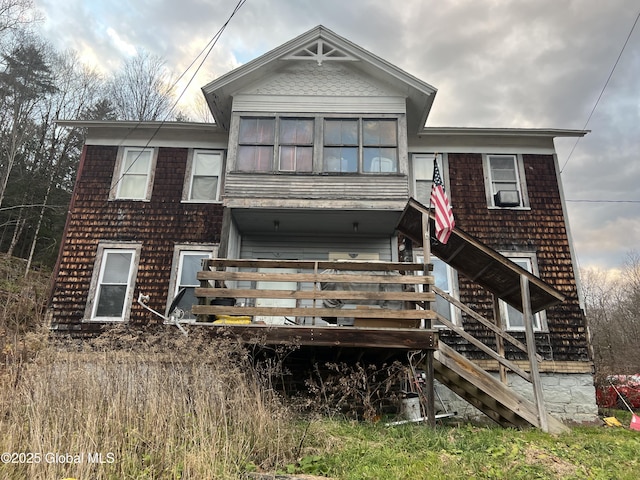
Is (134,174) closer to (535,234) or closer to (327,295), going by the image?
(327,295)

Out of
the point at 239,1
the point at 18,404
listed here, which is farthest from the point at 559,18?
the point at 18,404

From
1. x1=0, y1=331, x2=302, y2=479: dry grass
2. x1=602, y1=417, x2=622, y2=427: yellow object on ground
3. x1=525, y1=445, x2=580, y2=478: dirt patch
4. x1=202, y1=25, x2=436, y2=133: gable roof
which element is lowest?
x1=602, y1=417, x2=622, y2=427: yellow object on ground

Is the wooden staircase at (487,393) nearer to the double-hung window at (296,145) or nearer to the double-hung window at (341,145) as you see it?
the double-hung window at (341,145)

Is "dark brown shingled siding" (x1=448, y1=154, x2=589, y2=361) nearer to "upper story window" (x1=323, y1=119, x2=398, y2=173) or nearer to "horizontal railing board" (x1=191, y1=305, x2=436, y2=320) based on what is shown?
"upper story window" (x1=323, y1=119, x2=398, y2=173)

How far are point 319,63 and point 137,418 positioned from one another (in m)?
8.36

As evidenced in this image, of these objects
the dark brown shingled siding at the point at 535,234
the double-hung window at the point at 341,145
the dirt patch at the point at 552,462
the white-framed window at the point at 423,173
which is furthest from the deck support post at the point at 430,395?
the white-framed window at the point at 423,173

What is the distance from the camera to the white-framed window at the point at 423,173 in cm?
1118

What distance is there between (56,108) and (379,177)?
22.9 m

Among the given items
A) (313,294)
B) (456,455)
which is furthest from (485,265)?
(456,455)

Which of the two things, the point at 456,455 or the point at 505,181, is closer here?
the point at 456,455

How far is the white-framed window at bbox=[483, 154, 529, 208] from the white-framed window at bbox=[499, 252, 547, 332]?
4.48ft

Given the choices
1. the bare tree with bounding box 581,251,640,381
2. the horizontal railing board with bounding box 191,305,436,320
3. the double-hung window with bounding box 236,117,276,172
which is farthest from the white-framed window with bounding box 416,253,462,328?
the bare tree with bounding box 581,251,640,381

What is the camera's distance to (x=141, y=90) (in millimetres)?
26219

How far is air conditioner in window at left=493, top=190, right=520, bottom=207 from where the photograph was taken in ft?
35.2
